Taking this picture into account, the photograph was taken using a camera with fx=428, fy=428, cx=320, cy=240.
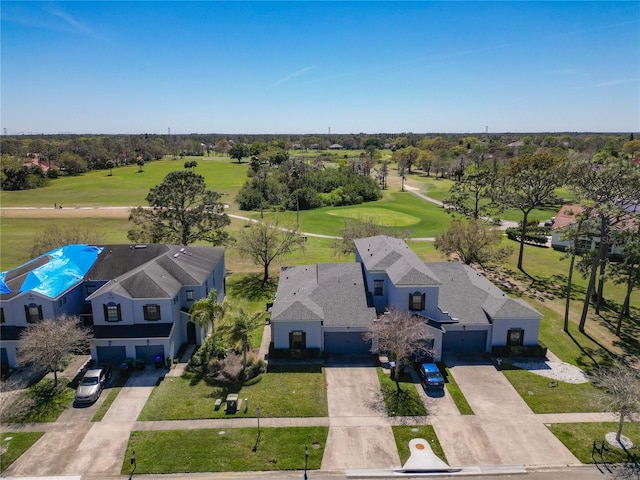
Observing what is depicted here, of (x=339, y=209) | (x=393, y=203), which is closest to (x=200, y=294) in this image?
(x=339, y=209)

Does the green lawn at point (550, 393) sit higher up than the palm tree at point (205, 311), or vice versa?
the palm tree at point (205, 311)

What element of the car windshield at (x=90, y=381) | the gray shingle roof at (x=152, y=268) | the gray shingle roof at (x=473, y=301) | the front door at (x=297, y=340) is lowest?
the car windshield at (x=90, y=381)

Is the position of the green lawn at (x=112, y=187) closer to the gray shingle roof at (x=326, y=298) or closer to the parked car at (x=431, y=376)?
the gray shingle roof at (x=326, y=298)

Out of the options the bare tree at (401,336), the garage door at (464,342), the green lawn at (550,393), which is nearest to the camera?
the green lawn at (550,393)

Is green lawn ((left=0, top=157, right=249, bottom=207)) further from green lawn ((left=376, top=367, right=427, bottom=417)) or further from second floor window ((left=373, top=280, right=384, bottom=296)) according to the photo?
green lawn ((left=376, top=367, right=427, bottom=417))

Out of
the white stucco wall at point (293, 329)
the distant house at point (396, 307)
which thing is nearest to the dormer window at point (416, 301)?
the distant house at point (396, 307)

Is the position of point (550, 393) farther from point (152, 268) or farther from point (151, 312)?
point (152, 268)

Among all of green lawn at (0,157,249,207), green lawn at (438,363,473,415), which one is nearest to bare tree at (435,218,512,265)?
green lawn at (438,363,473,415)

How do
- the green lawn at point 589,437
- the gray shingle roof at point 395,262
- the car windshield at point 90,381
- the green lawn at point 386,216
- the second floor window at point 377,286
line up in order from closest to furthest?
1. the green lawn at point 589,437
2. the car windshield at point 90,381
3. the gray shingle roof at point 395,262
4. the second floor window at point 377,286
5. the green lawn at point 386,216
